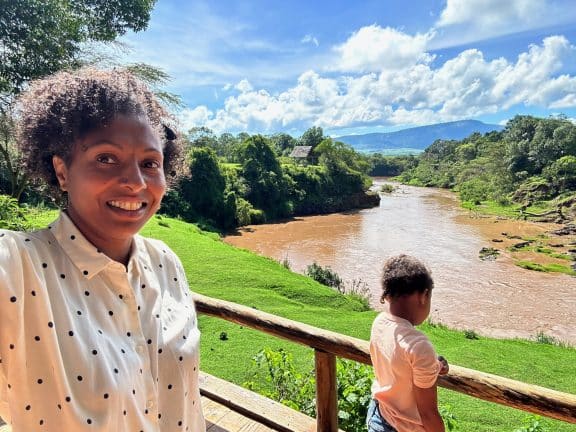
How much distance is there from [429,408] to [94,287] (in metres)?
1.23

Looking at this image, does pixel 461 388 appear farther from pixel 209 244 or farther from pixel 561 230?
pixel 561 230

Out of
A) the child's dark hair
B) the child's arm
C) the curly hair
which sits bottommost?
the child's arm

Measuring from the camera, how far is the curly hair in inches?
36.5

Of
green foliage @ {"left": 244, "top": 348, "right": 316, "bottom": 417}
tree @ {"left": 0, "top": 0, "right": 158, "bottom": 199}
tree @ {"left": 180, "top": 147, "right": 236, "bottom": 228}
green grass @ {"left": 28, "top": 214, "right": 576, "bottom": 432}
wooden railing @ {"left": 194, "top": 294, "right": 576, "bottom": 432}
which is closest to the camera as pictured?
wooden railing @ {"left": 194, "top": 294, "right": 576, "bottom": 432}

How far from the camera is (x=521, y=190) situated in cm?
3170

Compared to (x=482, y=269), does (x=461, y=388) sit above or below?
above

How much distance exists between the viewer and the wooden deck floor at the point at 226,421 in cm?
223

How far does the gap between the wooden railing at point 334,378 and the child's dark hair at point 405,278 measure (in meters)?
0.30

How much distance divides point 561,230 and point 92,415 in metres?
26.2

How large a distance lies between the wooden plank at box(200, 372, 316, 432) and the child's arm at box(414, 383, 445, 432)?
2.78 ft

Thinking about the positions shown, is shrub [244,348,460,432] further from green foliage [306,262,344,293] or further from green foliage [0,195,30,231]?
green foliage [306,262,344,293]

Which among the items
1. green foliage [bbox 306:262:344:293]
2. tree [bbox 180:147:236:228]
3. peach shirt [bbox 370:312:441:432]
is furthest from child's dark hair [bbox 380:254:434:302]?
tree [bbox 180:147:236:228]

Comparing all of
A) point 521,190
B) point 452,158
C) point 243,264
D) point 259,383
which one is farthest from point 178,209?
point 452,158

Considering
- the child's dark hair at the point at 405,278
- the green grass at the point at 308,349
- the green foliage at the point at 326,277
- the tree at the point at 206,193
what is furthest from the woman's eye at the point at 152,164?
the tree at the point at 206,193
